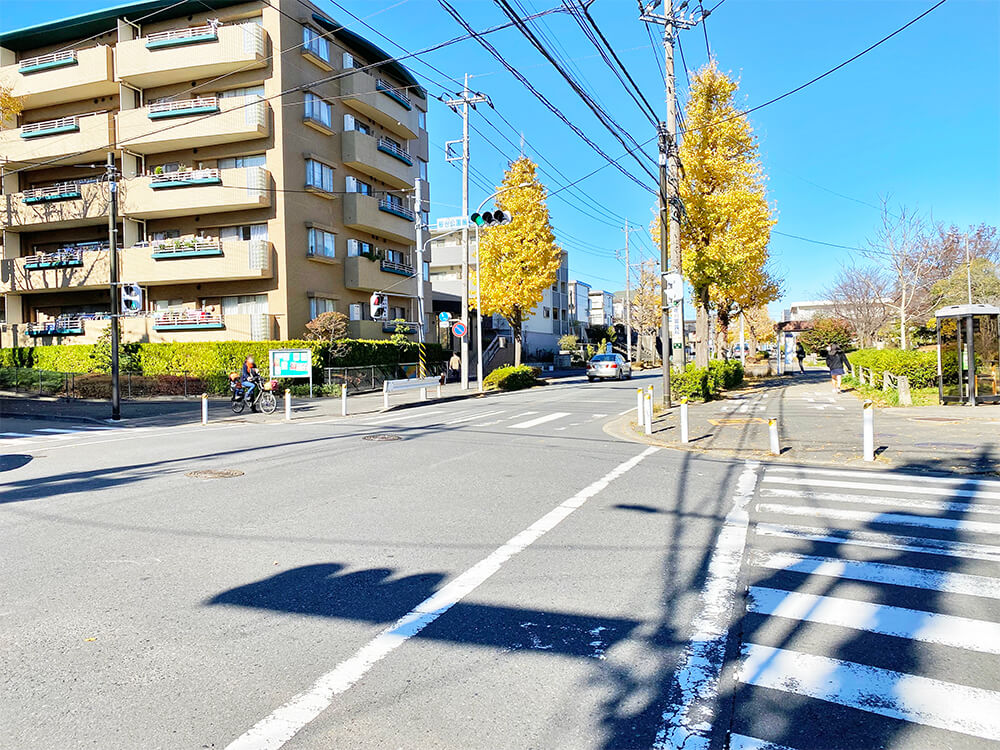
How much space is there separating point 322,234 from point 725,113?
729 inches

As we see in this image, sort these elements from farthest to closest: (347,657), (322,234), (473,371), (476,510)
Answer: (473,371)
(322,234)
(476,510)
(347,657)

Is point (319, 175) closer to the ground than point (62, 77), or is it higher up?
closer to the ground

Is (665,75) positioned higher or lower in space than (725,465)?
higher

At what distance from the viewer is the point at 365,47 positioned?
34.9 m

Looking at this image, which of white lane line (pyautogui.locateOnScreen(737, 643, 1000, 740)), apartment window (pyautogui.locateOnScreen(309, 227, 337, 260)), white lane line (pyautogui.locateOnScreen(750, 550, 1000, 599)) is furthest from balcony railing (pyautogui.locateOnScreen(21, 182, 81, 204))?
white lane line (pyautogui.locateOnScreen(737, 643, 1000, 740))

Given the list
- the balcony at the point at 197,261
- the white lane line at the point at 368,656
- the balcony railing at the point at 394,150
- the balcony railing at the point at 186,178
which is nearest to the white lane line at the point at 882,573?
the white lane line at the point at 368,656

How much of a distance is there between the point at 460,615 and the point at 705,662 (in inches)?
61.1

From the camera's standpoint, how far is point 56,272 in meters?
33.4

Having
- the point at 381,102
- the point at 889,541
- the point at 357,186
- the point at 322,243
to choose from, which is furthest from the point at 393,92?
the point at 889,541

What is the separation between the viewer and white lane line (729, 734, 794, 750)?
2975mm

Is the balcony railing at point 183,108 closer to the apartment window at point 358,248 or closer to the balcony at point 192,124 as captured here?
the balcony at point 192,124

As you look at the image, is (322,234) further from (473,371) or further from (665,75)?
(665,75)

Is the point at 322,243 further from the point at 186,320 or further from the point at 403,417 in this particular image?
the point at 403,417

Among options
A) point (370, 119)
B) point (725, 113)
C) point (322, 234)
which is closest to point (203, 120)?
point (322, 234)
